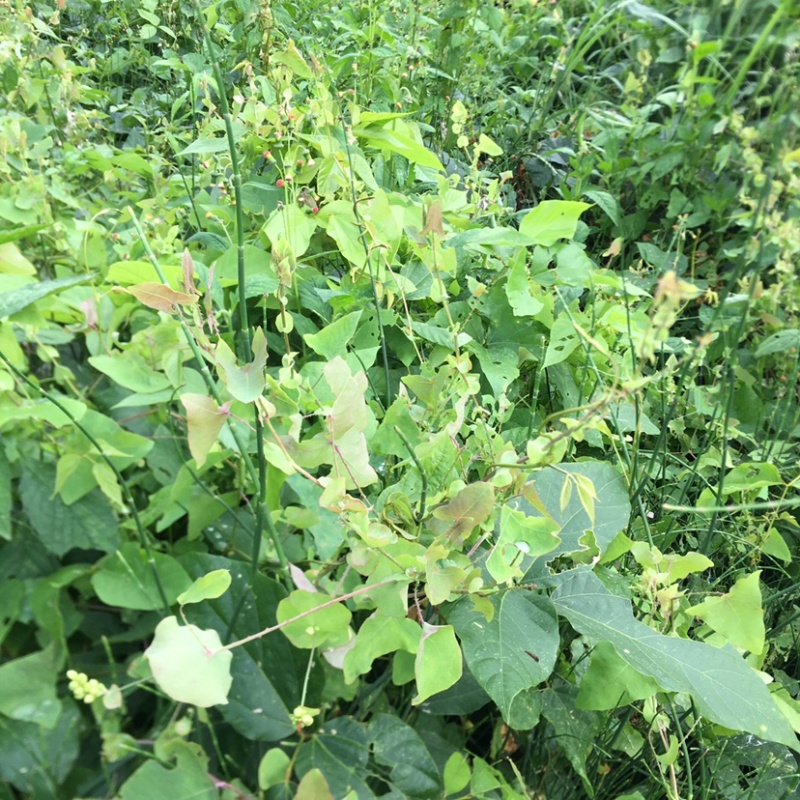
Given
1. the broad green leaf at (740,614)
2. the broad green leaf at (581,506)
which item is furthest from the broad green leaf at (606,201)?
the broad green leaf at (740,614)

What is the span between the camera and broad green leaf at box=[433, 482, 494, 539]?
460 mm

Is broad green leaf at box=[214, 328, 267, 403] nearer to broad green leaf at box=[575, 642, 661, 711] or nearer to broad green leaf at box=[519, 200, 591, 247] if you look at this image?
broad green leaf at box=[575, 642, 661, 711]

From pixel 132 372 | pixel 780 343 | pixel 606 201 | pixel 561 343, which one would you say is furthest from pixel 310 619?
pixel 606 201

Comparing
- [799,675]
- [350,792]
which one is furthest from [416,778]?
[799,675]

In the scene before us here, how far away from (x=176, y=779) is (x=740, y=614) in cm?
47

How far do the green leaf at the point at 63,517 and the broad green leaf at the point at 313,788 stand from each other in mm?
191

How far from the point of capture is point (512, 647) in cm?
50

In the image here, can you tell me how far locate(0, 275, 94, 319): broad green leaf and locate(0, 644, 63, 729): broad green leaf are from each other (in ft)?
0.78

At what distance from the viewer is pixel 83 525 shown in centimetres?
42

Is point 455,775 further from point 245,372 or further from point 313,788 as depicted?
point 245,372

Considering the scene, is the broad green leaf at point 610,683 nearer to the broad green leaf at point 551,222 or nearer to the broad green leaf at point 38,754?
the broad green leaf at point 38,754

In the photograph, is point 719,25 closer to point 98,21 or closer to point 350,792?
point 350,792

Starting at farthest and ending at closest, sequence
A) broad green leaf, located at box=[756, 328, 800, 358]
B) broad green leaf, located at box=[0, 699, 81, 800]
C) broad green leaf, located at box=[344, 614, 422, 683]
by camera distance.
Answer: broad green leaf, located at box=[756, 328, 800, 358] < broad green leaf, located at box=[344, 614, 422, 683] < broad green leaf, located at box=[0, 699, 81, 800]

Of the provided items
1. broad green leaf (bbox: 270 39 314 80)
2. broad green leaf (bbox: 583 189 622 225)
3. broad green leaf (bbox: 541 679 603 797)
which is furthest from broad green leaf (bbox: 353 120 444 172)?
broad green leaf (bbox: 541 679 603 797)
